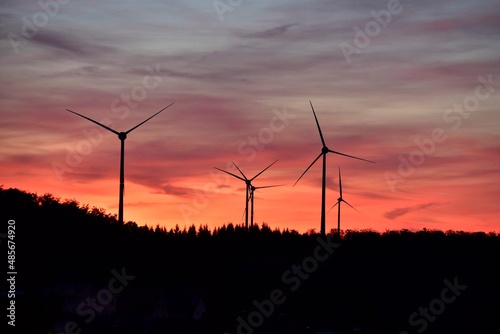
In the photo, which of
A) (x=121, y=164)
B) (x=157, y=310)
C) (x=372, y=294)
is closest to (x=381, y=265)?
(x=372, y=294)

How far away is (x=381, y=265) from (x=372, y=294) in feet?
76.4

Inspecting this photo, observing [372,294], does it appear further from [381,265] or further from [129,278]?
[129,278]

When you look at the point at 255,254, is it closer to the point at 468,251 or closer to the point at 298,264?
the point at 298,264

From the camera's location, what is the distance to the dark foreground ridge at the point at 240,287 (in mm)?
122625

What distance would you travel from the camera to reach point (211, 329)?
399 feet

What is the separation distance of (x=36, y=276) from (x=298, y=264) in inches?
2182

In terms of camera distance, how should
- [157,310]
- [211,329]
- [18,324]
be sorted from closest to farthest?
[18,324], [211,329], [157,310]

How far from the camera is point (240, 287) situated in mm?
157250

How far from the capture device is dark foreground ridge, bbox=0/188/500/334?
122625 mm

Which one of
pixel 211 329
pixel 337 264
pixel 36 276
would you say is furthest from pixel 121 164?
pixel 337 264

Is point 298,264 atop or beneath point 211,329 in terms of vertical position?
atop

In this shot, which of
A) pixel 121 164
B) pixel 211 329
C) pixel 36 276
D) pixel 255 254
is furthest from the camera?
pixel 255 254

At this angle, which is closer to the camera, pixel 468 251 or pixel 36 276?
pixel 36 276

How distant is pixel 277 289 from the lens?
521ft
